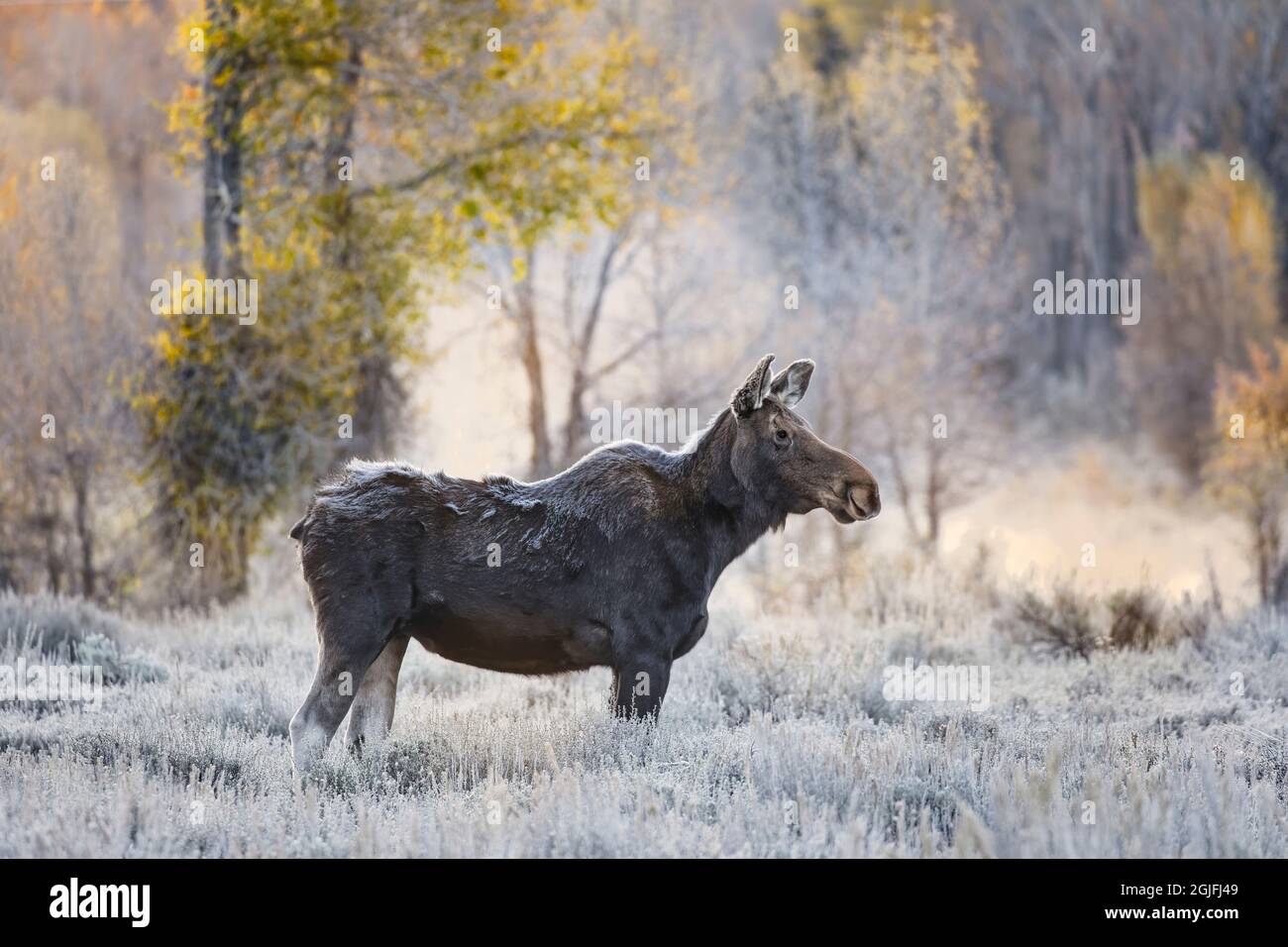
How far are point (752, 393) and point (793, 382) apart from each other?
41 cm

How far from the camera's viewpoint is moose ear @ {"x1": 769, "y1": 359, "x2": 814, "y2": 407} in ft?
25.5

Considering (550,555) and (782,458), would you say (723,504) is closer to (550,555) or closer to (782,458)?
(782,458)

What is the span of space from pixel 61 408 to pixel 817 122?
70.6 feet

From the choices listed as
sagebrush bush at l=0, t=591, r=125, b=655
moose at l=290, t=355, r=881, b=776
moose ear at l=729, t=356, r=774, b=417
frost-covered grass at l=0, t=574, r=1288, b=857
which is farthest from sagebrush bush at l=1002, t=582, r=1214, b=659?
sagebrush bush at l=0, t=591, r=125, b=655

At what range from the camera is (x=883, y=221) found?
30.4 m

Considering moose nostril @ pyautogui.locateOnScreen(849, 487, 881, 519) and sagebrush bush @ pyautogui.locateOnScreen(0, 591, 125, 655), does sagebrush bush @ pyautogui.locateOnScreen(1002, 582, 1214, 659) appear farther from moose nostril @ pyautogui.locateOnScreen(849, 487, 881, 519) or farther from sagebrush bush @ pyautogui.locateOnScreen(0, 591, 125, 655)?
sagebrush bush @ pyautogui.locateOnScreen(0, 591, 125, 655)

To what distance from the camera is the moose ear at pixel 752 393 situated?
753 cm

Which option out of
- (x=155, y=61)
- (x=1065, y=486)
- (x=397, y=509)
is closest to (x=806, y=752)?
(x=397, y=509)

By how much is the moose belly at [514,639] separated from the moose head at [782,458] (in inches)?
48.0

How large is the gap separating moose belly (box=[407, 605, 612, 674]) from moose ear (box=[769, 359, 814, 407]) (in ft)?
5.44

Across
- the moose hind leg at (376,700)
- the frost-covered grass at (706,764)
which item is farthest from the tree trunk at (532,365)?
the moose hind leg at (376,700)

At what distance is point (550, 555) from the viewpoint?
24.2 ft

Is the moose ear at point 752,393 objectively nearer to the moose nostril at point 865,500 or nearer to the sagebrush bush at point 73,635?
the moose nostril at point 865,500
